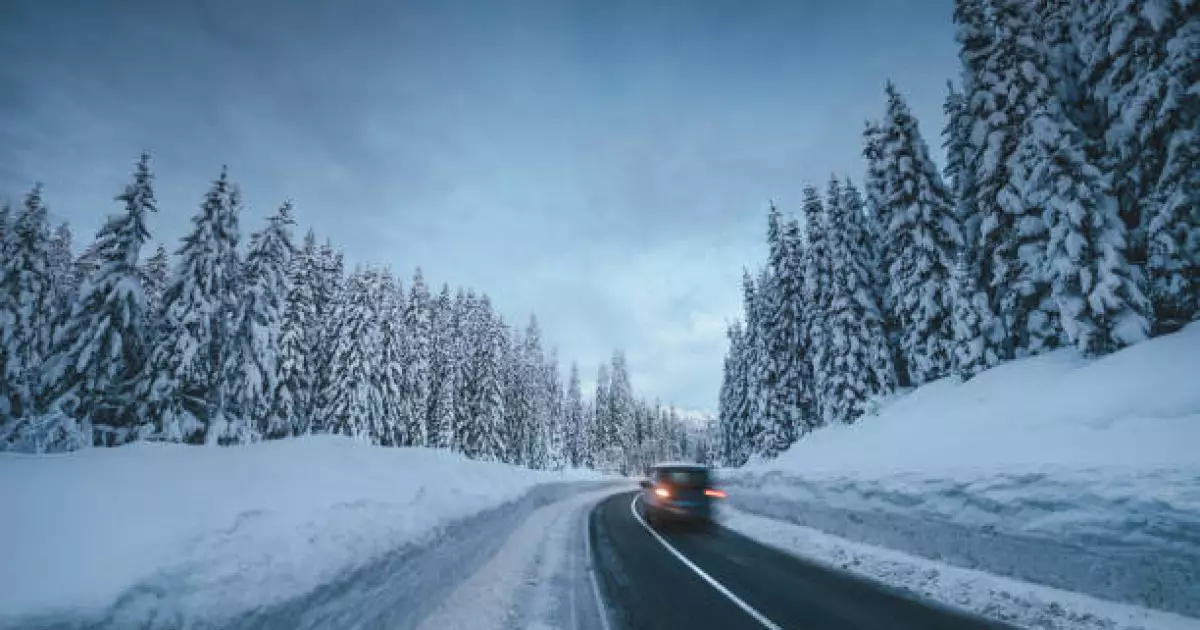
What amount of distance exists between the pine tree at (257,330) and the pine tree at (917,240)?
110 ft

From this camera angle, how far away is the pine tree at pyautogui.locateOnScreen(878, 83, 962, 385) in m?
26.1

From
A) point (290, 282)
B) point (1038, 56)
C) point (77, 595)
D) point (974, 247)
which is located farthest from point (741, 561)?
point (290, 282)

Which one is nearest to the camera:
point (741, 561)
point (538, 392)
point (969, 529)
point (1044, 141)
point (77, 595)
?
point (77, 595)

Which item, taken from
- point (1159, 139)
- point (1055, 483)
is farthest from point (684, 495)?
point (1159, 139)

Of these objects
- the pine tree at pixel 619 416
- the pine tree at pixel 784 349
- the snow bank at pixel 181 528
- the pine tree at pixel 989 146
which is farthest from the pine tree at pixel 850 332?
the pine tree at pixel 619 416

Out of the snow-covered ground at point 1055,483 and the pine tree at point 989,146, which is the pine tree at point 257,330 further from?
the pine tree at point 989,146

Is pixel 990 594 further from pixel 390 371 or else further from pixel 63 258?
pixel 63 258

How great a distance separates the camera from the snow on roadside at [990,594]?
662 centimetres

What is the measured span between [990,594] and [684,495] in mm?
9589

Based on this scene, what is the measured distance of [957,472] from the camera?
34.9ft

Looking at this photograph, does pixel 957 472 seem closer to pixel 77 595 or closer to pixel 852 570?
pixel 852 570

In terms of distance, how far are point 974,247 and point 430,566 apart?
26339 mm

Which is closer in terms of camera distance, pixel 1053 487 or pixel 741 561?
pixel 1053 487

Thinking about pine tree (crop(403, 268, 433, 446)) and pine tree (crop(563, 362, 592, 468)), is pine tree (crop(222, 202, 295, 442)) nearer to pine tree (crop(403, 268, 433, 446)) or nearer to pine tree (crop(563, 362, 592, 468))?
pine tree (crop(403, 268, 433, 446))
